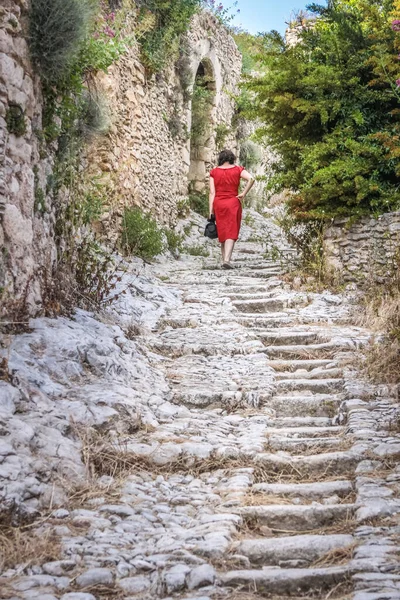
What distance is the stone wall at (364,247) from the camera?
20.5 feet

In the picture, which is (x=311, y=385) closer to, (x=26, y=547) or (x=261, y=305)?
(x=261, y=305)

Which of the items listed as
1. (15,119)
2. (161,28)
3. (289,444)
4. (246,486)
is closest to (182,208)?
(161,28)

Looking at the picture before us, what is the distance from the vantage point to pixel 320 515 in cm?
259

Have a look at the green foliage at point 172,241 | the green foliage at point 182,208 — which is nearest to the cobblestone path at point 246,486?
the green foliage at point 172,241

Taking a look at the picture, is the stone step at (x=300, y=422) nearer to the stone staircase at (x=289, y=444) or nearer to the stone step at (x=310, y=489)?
the stone staircase at (x=289, y=444)

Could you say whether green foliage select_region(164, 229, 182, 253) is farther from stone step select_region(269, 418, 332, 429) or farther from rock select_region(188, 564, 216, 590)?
rock select_region(188, 564, 216, 590)

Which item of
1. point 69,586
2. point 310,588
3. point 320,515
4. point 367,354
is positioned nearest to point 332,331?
point 367,354

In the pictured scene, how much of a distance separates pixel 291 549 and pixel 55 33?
11.1ft

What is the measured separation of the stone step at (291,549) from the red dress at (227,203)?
6009mm

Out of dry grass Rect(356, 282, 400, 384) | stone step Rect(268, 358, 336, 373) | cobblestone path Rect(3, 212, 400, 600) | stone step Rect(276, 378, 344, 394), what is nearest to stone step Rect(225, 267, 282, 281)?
dry grass Rect(356, 282, 400, 384)

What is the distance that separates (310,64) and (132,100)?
8.86 ft

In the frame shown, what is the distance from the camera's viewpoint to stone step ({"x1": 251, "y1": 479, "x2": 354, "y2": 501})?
2807 millimetres

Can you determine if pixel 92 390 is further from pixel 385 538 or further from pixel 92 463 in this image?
pixel 385 538

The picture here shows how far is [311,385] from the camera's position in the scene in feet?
13.6
